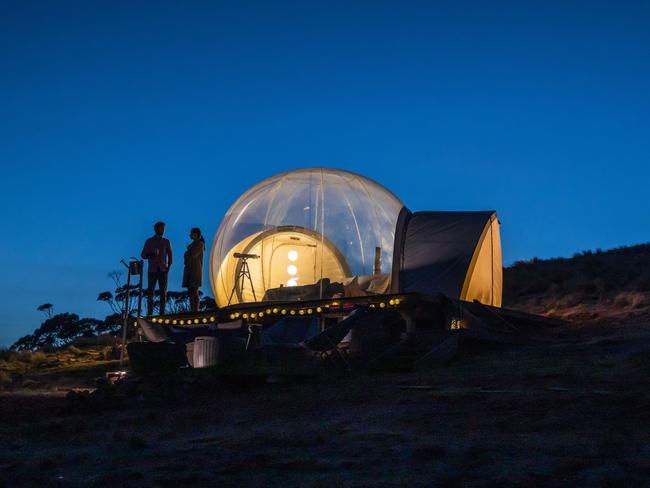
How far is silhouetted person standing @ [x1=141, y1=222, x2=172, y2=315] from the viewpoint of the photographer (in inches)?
471

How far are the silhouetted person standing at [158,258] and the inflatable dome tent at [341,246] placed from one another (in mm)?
1376

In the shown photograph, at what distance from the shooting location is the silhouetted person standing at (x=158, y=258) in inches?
471

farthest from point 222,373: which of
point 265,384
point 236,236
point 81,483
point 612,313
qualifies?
point 612,313

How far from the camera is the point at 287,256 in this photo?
12930 mm

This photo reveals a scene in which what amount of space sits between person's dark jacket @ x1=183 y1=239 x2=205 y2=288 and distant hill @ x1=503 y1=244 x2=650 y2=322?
5.84 meters

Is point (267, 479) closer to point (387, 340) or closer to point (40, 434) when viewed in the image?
point (40, 434)

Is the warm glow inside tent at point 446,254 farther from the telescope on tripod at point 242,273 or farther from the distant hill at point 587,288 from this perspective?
the telescope on tripod at point 242,273

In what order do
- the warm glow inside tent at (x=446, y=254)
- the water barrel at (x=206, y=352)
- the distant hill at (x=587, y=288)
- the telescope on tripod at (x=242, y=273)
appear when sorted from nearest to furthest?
1. the water barrel at (x=206, y=352)
2. the warm glow inside tent at (x=446, y=254)
3. the distant hill at (x=587, y=288)
4. the telescope on tripod at (x=242, y=273)

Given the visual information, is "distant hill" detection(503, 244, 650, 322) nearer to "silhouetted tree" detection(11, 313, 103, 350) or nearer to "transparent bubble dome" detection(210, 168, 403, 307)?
"transparent bubble dome" detection(210, 168, 403, 307)

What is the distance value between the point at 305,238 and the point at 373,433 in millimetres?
8134

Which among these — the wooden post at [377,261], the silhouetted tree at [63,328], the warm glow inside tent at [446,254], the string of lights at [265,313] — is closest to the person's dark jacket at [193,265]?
the string of lights at [265,313]

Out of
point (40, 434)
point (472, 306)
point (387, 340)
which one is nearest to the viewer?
point (40, 434)

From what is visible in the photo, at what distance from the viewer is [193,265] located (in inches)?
496

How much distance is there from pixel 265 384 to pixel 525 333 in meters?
4.49
